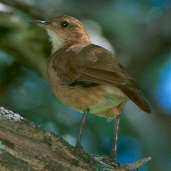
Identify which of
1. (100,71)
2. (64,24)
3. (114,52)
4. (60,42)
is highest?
(100,71)

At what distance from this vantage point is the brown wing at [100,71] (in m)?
5.28

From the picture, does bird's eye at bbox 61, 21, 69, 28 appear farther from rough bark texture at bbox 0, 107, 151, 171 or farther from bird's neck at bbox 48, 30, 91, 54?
rough bark texture at bbox 0, 107, 151, 171

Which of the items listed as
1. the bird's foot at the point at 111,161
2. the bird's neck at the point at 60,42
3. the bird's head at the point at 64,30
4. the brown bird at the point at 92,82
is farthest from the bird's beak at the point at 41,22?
the bird's foot at the point at 111,161

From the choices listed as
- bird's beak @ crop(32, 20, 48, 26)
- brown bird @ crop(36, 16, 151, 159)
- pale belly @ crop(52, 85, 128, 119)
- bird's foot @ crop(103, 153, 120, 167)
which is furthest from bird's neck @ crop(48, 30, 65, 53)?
bird's foot @ crop(103, 153, 120, 167)

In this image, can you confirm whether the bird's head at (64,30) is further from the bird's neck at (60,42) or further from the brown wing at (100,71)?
the brown wing at (100,71)

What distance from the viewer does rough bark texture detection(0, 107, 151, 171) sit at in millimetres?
4871

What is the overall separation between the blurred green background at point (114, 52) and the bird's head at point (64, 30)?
29cm

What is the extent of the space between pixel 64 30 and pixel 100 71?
1670mm

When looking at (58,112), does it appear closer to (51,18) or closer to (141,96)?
(51,18)

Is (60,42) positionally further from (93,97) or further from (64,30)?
(93,97)

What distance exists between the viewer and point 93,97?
5.52 metres

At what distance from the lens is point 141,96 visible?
17.3ft

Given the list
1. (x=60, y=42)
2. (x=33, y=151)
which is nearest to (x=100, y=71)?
(x=33, y=151)

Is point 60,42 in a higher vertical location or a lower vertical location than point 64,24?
lower
